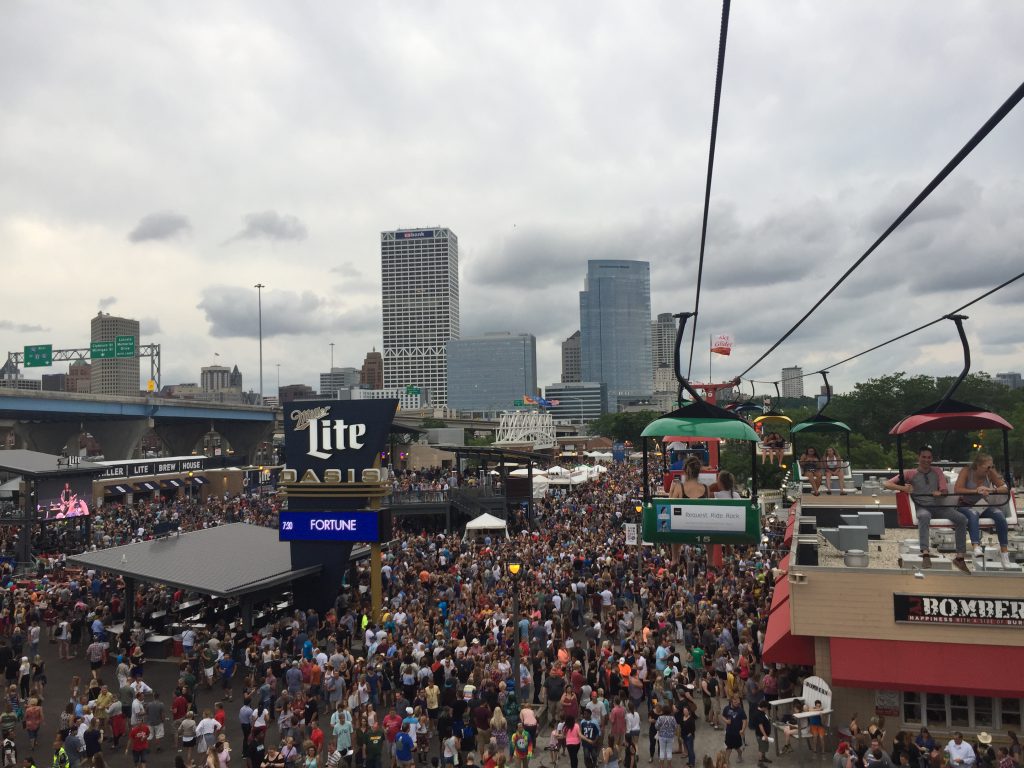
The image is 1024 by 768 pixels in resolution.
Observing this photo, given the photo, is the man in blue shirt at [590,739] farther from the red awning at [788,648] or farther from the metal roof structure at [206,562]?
the metal roof structure at [206,562]

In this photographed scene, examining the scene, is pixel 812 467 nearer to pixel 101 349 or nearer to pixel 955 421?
pixel 955 421

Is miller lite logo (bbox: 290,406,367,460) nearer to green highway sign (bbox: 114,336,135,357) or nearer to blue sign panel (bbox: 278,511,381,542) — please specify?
blue sign panel (bbox: 278,511,381,542)

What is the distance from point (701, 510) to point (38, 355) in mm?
73228

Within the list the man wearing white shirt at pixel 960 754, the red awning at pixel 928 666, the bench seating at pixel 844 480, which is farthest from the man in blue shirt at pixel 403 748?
the bench seating at pixel 844 480

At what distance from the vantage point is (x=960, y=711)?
13.7m

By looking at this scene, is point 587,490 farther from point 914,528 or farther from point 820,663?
point 820,663

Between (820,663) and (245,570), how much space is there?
51.2ft

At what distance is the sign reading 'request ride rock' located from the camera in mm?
23578

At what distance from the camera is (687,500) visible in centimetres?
1281

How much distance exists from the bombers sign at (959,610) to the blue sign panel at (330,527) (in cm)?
1482

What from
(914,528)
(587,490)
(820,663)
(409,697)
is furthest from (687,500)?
(587,490)

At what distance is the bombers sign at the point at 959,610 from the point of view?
13.0 metres

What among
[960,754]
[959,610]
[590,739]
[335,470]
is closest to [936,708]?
[959,610]

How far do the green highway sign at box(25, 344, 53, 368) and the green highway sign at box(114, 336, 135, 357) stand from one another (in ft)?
17.6
